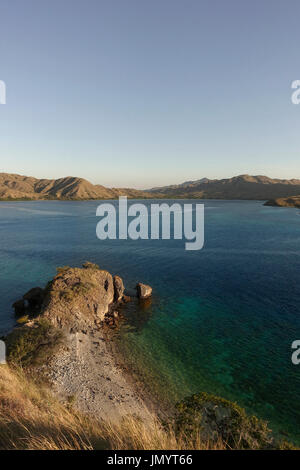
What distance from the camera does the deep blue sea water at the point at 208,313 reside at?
2158 cm

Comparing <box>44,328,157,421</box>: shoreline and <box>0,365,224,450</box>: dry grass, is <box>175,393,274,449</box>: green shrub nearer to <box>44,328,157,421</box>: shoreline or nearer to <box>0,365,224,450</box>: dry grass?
<box>44,328,157,421</box>: shoreline

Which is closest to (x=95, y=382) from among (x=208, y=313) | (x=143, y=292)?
(x=143, y=292)

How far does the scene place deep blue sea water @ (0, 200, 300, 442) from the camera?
21.6 m

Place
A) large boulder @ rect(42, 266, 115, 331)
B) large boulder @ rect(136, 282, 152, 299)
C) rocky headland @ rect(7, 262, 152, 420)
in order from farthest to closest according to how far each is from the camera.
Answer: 1. large boulder @ rect(136, 282, 152, 299)
2. large boulder @ rect(42, 266, 115, 331)
3. rocky headland @ rect(7, 262, 152, 420)

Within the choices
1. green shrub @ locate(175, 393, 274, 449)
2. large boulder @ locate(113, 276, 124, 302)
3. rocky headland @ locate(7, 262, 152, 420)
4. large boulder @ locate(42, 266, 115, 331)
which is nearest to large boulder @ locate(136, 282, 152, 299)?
rocky headland @ locate(7, 262, 152, 420)

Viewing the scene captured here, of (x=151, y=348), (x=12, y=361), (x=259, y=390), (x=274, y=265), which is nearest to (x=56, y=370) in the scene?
(x=12, y=361)

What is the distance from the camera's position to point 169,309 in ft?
116

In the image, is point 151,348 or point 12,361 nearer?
point 12,361

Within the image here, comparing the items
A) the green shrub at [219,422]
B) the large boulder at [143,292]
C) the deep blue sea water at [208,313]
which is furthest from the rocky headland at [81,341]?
the deep blue sea water at [208,313]

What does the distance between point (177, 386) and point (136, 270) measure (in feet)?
101

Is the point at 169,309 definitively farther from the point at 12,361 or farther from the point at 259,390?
the point at 12,361

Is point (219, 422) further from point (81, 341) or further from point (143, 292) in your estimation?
point (143, 292)

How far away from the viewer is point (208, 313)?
3447cm
